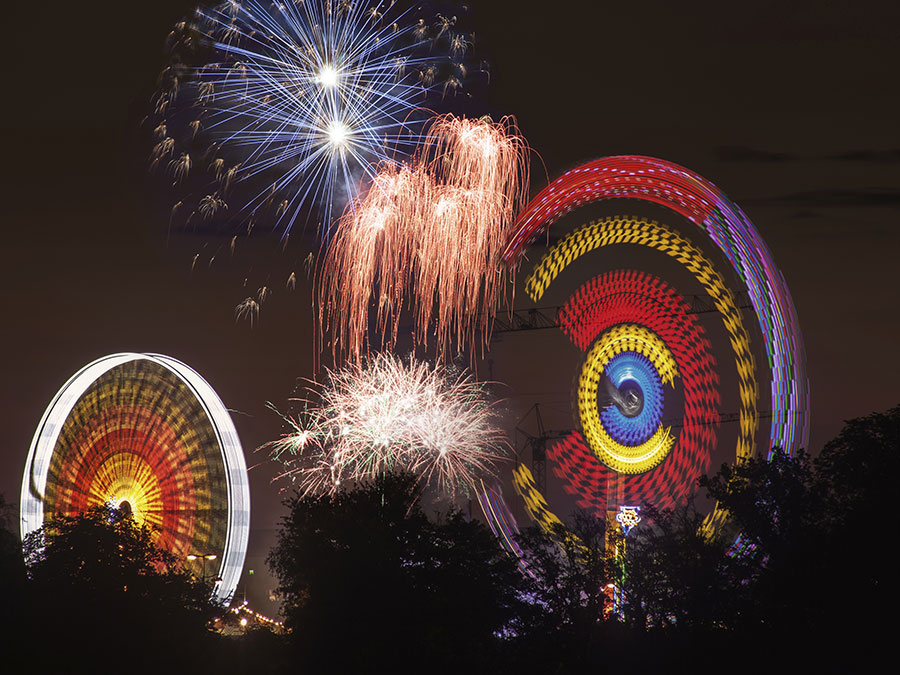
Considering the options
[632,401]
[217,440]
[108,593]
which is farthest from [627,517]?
[108,593]

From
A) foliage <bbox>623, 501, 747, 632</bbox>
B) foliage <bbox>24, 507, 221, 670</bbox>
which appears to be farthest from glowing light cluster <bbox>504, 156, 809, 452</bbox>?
foliage <bbox>24, 507, 221, 670</bbox>

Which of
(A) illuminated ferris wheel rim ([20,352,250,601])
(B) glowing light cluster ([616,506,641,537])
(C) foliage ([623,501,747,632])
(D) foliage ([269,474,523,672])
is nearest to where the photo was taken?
(D) foliage ([269,474,523,672])

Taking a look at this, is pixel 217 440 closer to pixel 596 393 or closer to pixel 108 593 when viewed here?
pixel 108 593

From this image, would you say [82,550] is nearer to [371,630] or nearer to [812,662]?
[371,630]

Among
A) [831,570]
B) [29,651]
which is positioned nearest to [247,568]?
[29,651]

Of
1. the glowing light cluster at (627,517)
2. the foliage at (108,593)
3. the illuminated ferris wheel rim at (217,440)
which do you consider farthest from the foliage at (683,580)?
the illuminated ferris wheel rim at (217,440)

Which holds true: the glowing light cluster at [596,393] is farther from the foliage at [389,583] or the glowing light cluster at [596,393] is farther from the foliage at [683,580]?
the foliage at [389,583]

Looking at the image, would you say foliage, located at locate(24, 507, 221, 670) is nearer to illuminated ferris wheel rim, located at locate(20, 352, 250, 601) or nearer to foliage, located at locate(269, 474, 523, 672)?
illuminated ferris wheel rim, located at locate(20, 352, 250, 601)
